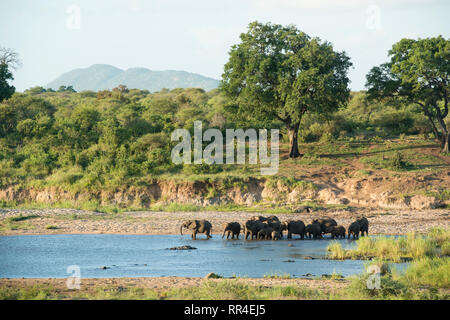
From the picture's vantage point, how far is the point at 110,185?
34.6m

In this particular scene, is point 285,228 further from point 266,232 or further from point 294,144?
point 294,144

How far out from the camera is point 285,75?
37562 millimetres

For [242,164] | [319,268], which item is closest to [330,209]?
[242,164]

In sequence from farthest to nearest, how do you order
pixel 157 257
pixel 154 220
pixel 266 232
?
pixel 154 220 → pixel 266 232 → pixel 157 257

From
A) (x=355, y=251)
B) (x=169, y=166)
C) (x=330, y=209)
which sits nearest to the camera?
(x=355, y=251)

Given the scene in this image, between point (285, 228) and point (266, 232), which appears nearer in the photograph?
point (266, 232)

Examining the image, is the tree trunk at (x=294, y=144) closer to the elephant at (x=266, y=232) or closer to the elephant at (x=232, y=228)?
the elephant at (x=232, y=228)

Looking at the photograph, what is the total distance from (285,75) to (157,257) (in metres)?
21.8

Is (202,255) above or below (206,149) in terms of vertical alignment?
below

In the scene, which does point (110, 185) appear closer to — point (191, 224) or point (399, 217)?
point (191, 224)

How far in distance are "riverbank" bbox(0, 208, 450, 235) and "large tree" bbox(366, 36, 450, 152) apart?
11.5 meters
